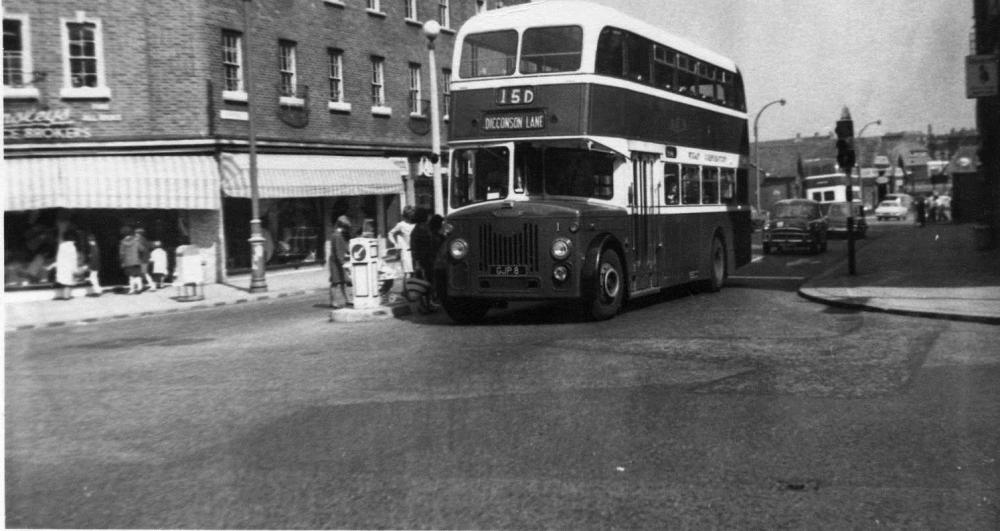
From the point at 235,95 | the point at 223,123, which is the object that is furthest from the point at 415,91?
the point at 223,123

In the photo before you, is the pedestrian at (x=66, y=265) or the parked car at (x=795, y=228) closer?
the pedestrian at (x=66, y=265)

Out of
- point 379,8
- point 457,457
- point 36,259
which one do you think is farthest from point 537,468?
point 379,8

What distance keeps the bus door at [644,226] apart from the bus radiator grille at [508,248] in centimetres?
192

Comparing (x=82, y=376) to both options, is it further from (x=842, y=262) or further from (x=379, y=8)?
(x=379, y=8)

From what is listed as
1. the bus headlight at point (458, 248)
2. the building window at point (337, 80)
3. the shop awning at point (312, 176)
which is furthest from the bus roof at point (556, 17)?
the building window at point (337, 80)

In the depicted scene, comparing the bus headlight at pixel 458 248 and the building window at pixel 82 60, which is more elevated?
the building window at pixel 82 60

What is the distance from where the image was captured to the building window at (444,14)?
1360 inches

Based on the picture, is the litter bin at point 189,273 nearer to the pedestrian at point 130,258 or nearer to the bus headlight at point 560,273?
the pedestrian at point 130,258

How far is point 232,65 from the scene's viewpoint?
84.6 ft

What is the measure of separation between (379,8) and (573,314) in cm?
1979

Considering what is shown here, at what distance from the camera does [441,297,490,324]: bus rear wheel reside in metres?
14.1

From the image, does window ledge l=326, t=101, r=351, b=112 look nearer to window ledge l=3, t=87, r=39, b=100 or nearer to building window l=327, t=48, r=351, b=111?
building window l=327, t=48, r=351, b=111

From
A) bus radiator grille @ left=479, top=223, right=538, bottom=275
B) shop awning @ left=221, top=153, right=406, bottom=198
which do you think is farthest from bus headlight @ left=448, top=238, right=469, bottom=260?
shop awning @ left=221, top=153, right=406, bottom=198

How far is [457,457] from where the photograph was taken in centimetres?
621
